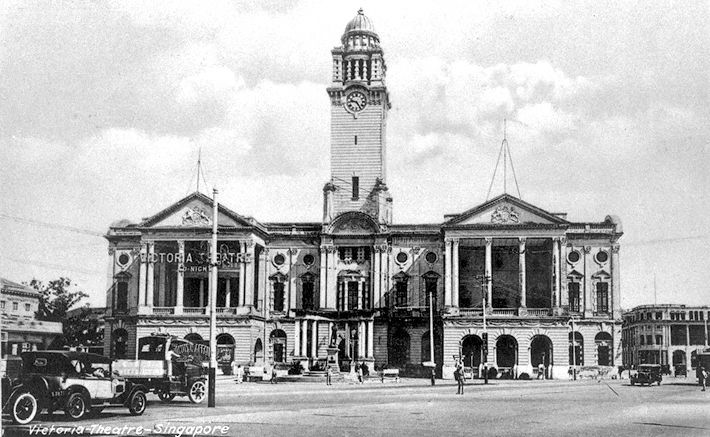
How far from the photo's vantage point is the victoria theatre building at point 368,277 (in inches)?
2714

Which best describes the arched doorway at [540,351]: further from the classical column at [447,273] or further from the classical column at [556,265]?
the classical column at [447,273]

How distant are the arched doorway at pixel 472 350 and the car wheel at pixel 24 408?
5069cm

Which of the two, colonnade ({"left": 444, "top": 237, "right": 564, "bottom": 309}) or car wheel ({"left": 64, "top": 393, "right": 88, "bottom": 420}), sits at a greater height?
colonnade ({"left": 444, "top": 237, "right": 564, "bottom": 309})

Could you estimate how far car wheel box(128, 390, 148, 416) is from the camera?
25.7 m

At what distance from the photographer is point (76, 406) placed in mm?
23922

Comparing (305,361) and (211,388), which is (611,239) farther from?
(211,388)

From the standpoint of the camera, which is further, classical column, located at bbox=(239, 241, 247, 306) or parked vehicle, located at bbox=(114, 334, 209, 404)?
classical column, located at bbox=(239, 241, 247, 306)

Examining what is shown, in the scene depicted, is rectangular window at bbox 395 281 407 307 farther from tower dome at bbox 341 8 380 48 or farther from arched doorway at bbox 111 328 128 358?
arched doorway at bbox 111 328 128 358

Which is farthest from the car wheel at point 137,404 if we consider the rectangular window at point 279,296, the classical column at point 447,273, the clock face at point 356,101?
the clock face at point 356,101

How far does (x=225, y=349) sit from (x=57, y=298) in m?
16.0

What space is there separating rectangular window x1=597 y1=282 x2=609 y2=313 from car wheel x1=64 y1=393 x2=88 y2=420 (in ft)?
185

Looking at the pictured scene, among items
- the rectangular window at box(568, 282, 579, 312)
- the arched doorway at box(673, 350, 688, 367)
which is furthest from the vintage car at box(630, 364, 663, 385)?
the arched doorway at box(673, 350, 688, 367)

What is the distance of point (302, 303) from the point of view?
74.3 metres

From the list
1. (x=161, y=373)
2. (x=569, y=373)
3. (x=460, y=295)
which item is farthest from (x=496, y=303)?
(x=161, y=373)
